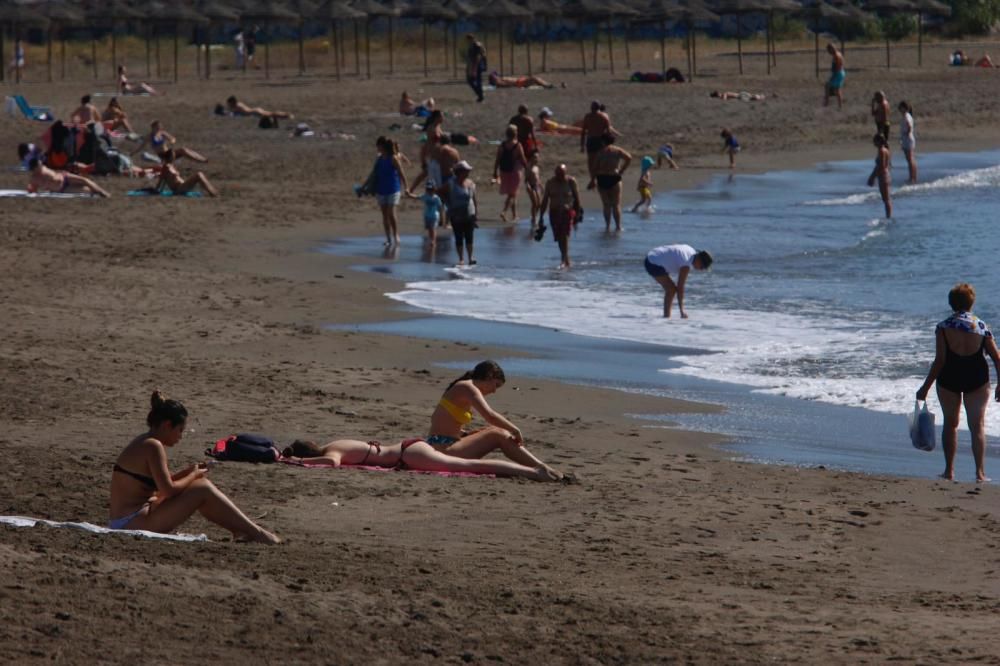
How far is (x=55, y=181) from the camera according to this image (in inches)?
895

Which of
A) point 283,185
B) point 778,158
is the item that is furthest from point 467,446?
point 778,158

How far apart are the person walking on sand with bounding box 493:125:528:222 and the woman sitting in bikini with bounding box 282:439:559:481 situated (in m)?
Answer: 12.4

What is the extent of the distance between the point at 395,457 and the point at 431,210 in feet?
34.9

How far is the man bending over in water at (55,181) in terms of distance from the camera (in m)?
22.7

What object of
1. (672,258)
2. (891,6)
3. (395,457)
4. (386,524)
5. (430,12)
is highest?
(891,6)

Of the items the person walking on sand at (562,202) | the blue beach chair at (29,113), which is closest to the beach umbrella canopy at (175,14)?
the blue beach chair at (29,113)

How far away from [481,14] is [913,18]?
2016cm

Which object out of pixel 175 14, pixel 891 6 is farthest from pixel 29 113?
pixel 891 6

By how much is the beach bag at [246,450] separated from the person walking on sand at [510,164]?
12.5 m

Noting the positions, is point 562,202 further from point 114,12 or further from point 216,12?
point 114,12

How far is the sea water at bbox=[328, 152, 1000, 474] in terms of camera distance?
11461mm

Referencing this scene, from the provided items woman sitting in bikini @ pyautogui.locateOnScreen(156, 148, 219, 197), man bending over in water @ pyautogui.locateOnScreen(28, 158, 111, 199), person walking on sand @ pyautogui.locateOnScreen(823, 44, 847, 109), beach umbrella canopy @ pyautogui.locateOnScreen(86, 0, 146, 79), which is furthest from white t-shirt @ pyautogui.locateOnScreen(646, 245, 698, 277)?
beach umbrella canopy @ pyautogui.locateOnScreen(86, 0, 146, 79)

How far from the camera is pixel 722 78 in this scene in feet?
138

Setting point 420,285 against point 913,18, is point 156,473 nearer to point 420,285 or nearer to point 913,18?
point 420,285
